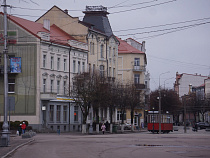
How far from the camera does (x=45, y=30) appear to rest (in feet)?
219

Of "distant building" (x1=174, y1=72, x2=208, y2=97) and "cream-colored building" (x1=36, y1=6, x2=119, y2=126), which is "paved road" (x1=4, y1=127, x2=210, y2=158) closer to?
"cream-colored building" (x1=36, y1=6, x2=119, y2=126)

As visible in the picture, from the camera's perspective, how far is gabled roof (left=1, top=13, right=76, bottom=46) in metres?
61.6

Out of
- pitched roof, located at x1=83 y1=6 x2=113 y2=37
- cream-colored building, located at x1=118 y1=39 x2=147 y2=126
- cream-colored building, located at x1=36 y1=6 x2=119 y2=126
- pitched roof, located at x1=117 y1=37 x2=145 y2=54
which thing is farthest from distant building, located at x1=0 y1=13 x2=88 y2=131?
pitched roof, located at x1=117 y1=37 x2=145 y2=54

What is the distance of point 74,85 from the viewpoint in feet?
200

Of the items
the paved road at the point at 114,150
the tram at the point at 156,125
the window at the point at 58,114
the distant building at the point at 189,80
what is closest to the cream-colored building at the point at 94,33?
the window at the point at 58,114

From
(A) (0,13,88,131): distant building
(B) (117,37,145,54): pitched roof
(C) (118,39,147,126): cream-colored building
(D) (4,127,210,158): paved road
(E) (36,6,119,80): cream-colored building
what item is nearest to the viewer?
(D) (4,127,210,158): paved road

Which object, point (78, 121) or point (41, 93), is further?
point (78, 121)

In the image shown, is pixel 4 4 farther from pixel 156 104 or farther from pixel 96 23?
pixel 156 104

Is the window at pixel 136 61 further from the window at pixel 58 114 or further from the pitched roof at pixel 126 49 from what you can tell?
the window at pixel 58 114

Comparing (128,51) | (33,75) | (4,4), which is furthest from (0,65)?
(128,51)

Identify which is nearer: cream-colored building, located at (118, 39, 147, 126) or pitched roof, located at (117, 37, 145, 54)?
cream-colored building, located at (118, 39, 147, 126)

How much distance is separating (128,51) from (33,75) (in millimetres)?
37933

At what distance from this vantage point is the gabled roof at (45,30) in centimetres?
6161

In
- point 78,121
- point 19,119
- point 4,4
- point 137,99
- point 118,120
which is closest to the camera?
point 4,4
